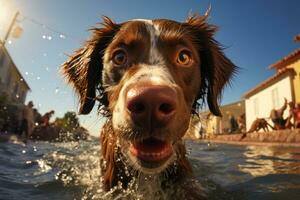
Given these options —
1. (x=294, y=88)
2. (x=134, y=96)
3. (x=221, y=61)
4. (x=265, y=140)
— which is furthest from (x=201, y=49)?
(x=294, y=88)

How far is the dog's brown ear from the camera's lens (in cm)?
484

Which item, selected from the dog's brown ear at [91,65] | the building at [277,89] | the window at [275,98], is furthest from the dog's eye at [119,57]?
the window at [275,98]

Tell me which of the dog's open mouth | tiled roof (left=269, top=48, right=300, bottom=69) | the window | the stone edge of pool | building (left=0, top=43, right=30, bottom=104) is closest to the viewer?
the dog's open mouth

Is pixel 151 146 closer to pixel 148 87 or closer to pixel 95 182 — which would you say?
pixel 148 87

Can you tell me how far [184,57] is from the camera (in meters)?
4.09

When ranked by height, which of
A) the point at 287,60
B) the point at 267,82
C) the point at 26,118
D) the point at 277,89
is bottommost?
the point at 26,118

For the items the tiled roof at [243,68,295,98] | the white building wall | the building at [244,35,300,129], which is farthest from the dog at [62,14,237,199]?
the white building wall

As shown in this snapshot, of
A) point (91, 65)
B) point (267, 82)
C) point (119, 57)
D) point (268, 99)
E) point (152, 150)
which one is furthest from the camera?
point (268, 99)

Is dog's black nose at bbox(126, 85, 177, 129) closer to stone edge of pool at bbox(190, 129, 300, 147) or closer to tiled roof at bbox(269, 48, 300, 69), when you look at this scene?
stone edge of pool at bbox(190, 129, 300, 147)

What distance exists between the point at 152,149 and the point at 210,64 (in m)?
2.26

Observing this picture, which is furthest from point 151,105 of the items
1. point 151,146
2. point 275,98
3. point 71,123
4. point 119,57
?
point 275,98

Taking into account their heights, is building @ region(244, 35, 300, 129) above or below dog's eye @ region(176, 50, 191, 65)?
above

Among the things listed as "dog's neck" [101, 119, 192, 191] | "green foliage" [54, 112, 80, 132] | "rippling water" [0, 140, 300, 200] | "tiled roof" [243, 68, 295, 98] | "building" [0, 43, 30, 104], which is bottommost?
"rippling water" [0, 140, 300, 200]

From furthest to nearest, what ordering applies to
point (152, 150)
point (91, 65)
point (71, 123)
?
point (71, 123)
point (91, 65)
point (152, 150)
